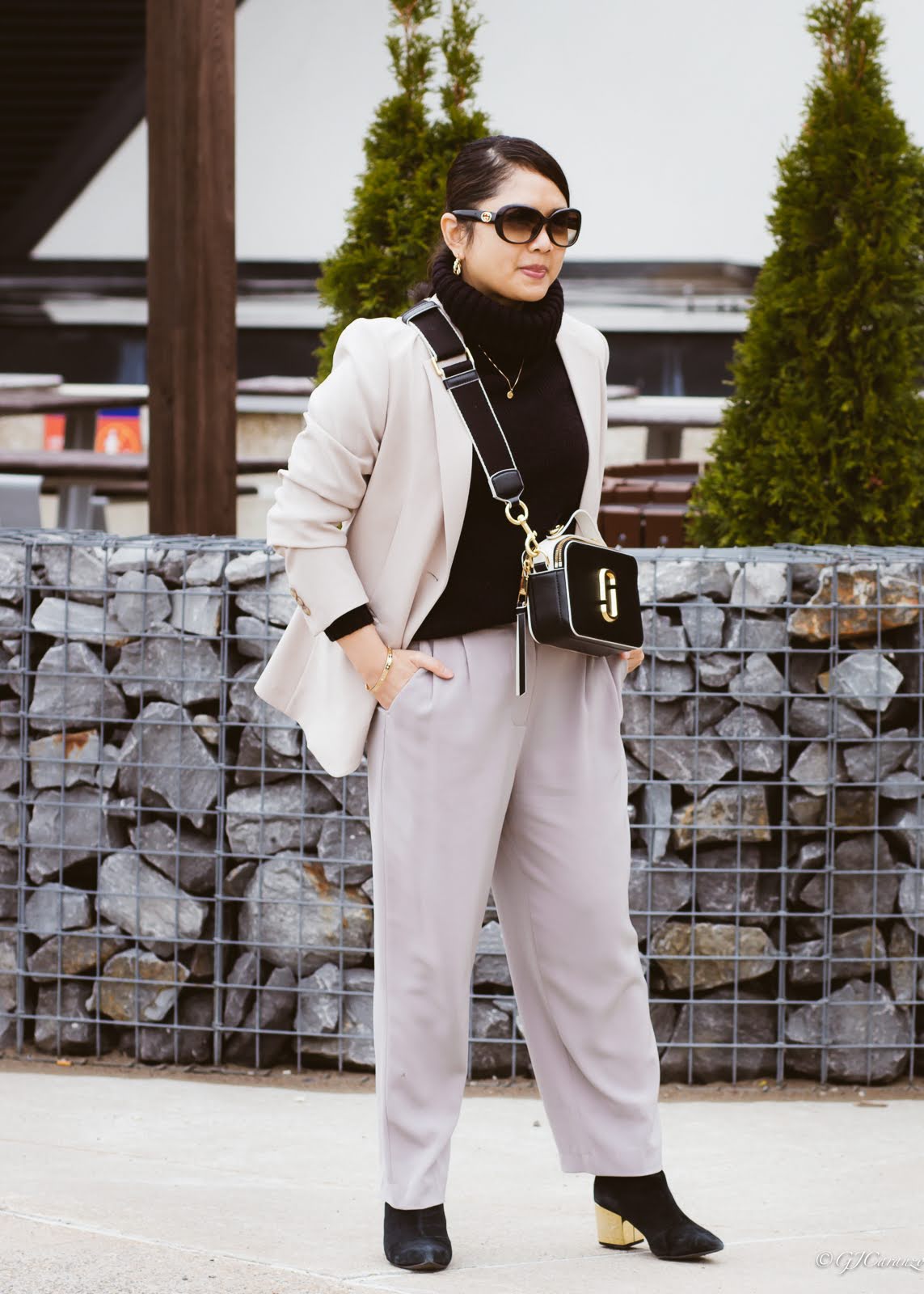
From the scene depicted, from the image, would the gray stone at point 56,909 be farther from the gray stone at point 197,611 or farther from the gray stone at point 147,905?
the gray stone at point 197,611

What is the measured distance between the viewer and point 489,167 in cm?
274

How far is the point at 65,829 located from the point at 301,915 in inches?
24.7

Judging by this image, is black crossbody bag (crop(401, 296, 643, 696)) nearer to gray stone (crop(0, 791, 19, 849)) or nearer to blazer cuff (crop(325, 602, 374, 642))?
blazer cuff (crop(325, 602, 374, 642))

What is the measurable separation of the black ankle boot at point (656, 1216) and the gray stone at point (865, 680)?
4.85ft

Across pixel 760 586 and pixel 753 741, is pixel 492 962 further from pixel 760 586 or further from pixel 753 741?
pixel 760 586

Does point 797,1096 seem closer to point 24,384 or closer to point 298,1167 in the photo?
point 298,1167

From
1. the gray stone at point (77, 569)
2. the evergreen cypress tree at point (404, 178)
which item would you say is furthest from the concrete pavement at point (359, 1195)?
the evergreen cypress tree at point (404, 178)

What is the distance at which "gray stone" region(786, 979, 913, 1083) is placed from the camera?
4.06 meters

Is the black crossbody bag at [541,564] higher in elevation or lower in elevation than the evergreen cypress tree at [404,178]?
lower

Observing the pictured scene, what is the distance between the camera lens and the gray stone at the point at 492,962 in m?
4.09

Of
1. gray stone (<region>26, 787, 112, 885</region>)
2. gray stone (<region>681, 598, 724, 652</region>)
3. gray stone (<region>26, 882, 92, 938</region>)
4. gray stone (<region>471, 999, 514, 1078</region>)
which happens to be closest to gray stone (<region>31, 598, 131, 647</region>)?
gray stone (<region>26, 787, 112, 885</region>)

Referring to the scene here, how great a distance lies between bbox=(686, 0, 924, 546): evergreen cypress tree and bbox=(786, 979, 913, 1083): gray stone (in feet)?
3.75

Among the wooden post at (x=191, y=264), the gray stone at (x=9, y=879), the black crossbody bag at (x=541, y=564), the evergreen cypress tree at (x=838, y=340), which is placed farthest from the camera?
the wooden post at (x=191, y=264)

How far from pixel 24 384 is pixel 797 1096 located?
689 cm
